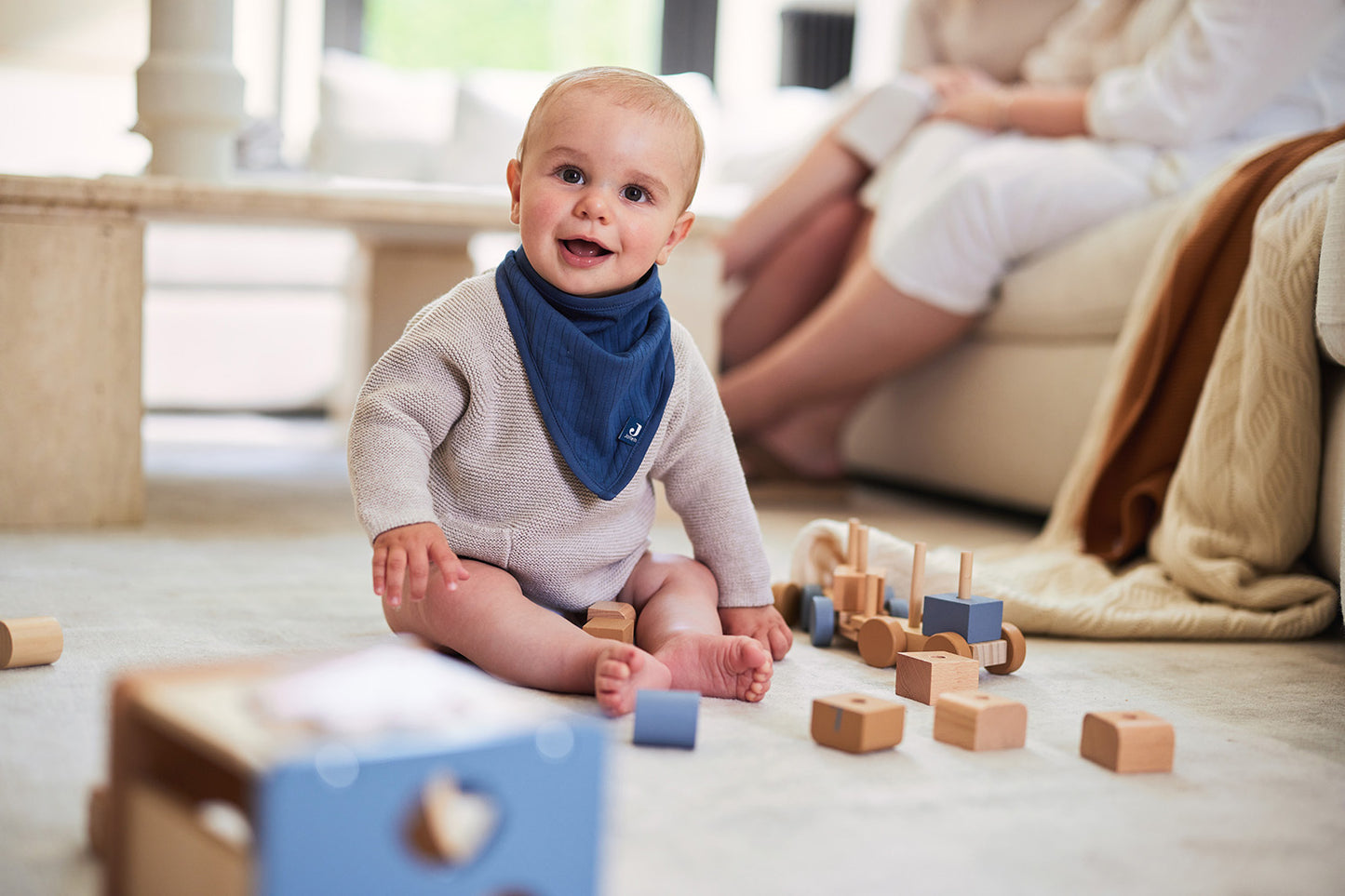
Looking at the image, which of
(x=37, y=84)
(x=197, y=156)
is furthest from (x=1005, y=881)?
(x=37, y=84)

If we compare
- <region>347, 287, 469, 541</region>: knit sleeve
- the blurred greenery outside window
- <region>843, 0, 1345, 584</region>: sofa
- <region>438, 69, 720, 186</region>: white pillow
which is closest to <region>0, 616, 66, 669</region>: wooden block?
<region>347, 287, 469, 541</region>: knit sleeve

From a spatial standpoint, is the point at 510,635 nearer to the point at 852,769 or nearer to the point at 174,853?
the point at 852,769

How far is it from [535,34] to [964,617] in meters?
4.28

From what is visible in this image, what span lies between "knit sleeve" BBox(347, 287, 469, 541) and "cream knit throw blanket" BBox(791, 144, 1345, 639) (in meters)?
0.46

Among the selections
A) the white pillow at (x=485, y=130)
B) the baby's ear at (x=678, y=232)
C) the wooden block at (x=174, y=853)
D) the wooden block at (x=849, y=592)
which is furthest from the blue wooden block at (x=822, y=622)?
the white pillow at (x=485, y=130)

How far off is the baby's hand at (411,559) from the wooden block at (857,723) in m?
0.25

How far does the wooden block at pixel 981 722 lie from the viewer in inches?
31.7

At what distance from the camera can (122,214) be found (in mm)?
1550

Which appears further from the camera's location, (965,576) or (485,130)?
(485,130)

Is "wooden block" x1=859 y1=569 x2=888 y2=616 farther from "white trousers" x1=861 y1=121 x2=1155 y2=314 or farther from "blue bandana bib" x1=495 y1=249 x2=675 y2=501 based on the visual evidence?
"white trousers" x1=861 y1=121 x2=1155 y2=314

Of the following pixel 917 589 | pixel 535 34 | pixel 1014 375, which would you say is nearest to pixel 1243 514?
pixel 917 589

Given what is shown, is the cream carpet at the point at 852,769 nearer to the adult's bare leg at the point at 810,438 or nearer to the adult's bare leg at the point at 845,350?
the adult's bare leg at the point at 845,350

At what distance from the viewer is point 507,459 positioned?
0.98 meters

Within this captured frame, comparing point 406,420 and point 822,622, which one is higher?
point 406,420
